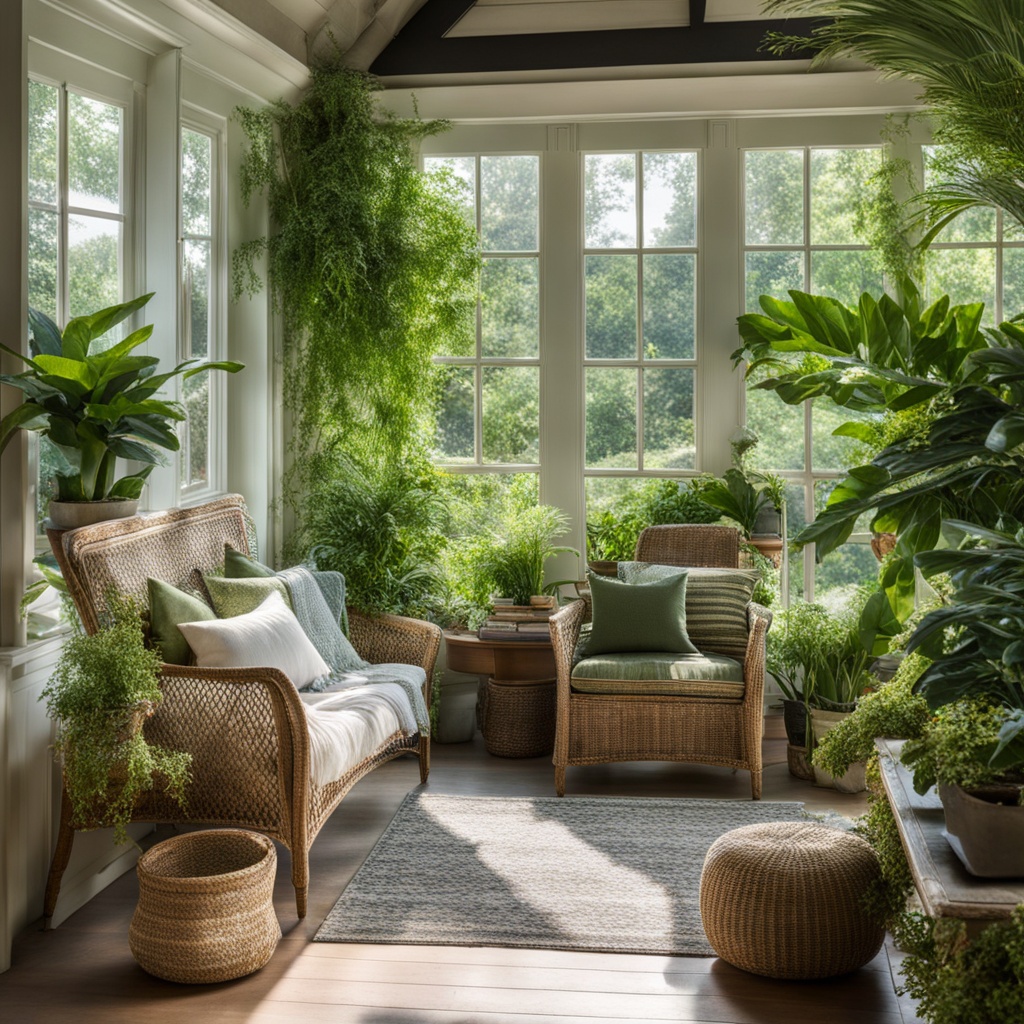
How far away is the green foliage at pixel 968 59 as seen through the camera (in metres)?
2.90

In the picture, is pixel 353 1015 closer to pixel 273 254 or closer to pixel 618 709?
pixel 618 709

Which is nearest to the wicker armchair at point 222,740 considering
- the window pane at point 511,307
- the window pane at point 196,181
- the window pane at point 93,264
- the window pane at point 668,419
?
the window pane at point 93,264

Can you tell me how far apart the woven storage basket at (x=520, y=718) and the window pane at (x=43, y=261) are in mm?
2347

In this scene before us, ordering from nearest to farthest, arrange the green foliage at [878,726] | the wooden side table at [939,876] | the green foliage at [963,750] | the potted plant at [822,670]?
the wooden side table at [939,876], the green foliage at [963,750], the green foliage at [878,726], the potted plant at [822,670]

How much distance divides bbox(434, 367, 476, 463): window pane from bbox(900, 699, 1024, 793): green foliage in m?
3.48

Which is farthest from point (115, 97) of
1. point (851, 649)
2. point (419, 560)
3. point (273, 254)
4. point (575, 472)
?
point (851, 649)

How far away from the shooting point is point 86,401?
3215 millimetres

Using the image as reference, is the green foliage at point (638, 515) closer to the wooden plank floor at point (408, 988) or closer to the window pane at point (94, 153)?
the wooden plank floor at point (408, 988)

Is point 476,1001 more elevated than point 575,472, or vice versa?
point 575,472

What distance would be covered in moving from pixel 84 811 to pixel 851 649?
2.94 metres

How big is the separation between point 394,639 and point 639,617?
969 millimetres

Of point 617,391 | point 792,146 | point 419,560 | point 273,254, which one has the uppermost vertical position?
point 792,146

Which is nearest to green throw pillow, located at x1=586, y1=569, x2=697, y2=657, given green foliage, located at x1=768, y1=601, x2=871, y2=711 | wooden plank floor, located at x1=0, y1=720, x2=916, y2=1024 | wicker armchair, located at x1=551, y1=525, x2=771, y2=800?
wicker armchair, located at x1=551, y1=525, x2=771, y2=800

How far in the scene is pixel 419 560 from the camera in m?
5.20
